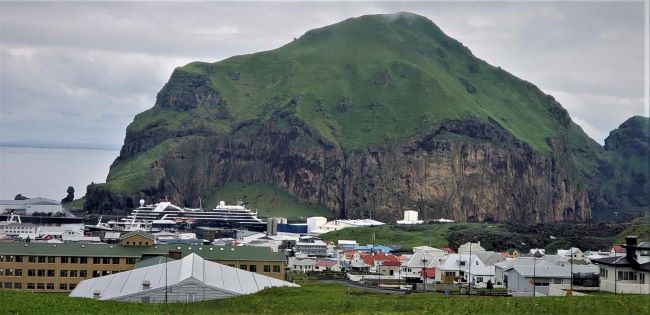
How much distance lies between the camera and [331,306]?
48562 mm

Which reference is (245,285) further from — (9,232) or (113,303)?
(9,232)

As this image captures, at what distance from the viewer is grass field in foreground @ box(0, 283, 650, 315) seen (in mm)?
42719

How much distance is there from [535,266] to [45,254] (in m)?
42.0

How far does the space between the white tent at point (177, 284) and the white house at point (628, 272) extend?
856 inches

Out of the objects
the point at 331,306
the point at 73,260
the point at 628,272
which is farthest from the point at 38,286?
the point at 628,272

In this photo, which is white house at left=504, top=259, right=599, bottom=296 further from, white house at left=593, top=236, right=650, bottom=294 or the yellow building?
the yellow building

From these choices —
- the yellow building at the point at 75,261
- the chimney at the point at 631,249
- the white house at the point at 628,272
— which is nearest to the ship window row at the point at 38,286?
the yellow building at the point at 75,261

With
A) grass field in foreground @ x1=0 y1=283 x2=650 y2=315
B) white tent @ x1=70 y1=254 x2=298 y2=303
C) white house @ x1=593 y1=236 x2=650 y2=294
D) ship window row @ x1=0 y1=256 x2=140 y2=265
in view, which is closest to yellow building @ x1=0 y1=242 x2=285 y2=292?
ship window row @ x1=0 y1=256 x2=140 y2=265

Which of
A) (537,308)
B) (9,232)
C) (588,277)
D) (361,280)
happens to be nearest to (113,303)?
(537,308)

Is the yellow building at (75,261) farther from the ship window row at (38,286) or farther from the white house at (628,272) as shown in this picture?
the white house at (628,272)

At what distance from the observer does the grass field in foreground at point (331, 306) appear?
4272cm

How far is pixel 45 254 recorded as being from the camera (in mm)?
88125

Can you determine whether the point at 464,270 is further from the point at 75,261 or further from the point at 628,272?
the point at 628,272

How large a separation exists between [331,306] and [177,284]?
1384 centimetres
